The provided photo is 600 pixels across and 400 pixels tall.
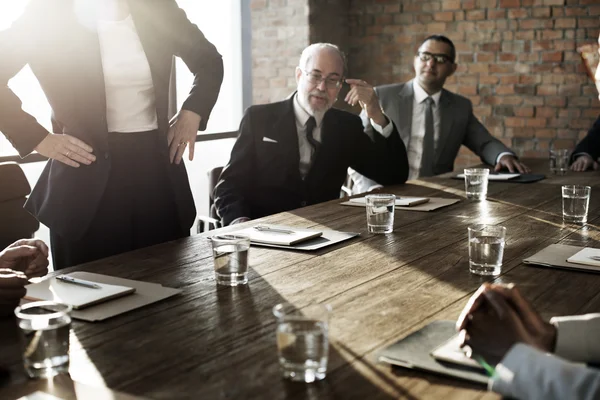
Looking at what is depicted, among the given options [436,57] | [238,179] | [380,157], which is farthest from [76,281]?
[436,57]

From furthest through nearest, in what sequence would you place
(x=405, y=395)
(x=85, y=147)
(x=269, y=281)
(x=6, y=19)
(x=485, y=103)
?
(x=485, y=103)
(x=6, y=19)
(x=85, y=147)
(x=269, y=281)
(x=405, y=395)

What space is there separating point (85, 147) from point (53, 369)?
139 cm

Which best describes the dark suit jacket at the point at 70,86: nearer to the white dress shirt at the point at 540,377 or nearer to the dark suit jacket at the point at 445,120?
the white dress shirt at the point at 540,377

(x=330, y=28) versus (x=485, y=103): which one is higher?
(x=330, y=28)

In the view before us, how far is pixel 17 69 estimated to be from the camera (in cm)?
246

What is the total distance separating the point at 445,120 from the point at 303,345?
12.3 feet

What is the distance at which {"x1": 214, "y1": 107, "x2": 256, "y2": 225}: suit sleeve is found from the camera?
10.7 feet

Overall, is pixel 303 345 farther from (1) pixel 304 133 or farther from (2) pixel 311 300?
(1) pixel 304 133

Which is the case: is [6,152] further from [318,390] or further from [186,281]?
[318,390]

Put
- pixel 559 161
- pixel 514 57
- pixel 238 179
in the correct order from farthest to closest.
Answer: pixel 514 57, pixel 559 161, pixel 238 179

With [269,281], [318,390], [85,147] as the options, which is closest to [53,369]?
[318,390]

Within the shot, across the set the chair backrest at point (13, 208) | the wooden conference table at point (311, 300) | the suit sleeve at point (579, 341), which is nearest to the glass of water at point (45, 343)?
the wooden conference table at point (311, 300)

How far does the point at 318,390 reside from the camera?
1.11 meters

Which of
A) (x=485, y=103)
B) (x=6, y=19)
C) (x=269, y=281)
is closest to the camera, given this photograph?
(x=269, y=281)
